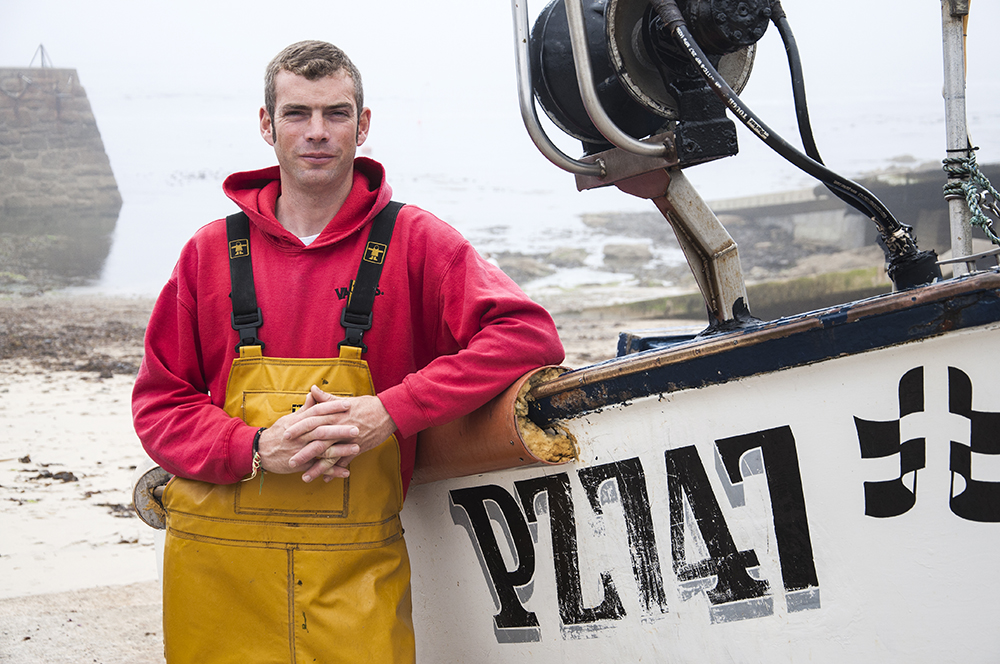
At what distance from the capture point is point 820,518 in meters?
1.49

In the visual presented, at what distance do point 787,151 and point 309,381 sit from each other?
1085 millimetres

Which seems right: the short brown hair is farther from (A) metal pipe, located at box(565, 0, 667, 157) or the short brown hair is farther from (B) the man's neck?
(A) metal pipe, located at box(565, 0, 667, 157)

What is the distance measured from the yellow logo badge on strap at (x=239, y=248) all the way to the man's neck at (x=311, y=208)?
0.10m

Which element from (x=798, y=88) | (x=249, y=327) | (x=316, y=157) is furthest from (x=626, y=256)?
(x=249, y=327)

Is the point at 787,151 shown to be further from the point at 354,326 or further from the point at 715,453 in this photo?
the point at 354,326

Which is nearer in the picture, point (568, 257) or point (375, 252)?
point (375, 252)

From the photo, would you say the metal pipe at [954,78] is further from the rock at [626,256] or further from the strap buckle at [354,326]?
the rock at [626,256]

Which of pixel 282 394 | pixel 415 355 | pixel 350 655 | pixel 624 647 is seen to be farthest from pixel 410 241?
pixel 624 647

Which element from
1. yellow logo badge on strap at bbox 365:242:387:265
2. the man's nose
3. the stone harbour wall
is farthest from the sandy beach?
the stone harbour wall

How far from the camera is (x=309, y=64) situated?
1753 millimetres

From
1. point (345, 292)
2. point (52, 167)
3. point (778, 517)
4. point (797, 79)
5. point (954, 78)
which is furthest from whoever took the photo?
point (52, 167)

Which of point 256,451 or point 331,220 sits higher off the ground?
point 331,220

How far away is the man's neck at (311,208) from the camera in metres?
1.83

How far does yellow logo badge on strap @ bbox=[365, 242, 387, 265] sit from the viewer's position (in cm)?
174
